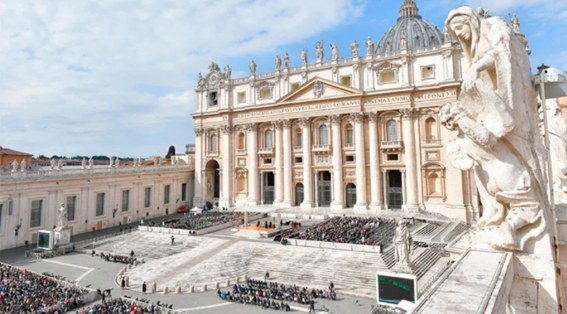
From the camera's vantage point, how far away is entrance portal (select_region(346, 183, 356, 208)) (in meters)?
38.4

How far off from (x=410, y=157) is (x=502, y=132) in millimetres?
30077

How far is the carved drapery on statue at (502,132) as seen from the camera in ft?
19.8

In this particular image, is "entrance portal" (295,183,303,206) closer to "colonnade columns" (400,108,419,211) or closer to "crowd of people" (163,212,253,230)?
"crowd of people" (163,212,253,230)

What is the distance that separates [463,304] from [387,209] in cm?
3286

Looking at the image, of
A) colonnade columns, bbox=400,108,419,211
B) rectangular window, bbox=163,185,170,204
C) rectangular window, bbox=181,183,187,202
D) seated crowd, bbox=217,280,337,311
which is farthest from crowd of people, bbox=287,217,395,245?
rectangular window, bbox=181,183,187,202

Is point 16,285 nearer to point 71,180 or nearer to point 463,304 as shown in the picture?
point 71,180

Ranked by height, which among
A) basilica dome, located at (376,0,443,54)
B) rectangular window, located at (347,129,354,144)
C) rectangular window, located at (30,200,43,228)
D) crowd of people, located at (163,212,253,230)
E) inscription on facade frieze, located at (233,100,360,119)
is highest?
basilica dome, located at (376,0,443,54)

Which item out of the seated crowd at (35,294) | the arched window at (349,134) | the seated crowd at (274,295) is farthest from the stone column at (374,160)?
the seated crowd at (35,294)

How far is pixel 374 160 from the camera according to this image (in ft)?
119

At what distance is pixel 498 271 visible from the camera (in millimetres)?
5020

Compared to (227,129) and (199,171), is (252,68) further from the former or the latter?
(199,171)

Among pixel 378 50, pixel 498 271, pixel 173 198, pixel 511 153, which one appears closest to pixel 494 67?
pixel 511 153

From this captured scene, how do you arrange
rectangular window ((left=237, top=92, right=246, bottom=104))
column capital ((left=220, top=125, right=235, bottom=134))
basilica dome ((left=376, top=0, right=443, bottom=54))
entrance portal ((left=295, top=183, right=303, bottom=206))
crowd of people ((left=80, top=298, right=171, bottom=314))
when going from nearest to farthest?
crowd of people ((left=80, top=298, right=171, bottom=314)) < entrance portal ((left=295, top=183, right=303, bottom=206)) < column capital ((left=220, top=125, right=235, bottom=134)) < rectangular window ((left=237, top=92, right=246, bottom=104)) < basilica dome ((left=376, top=0, right=443, bottom=54))

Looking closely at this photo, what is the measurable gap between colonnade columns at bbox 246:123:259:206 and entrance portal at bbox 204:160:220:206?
655cm
